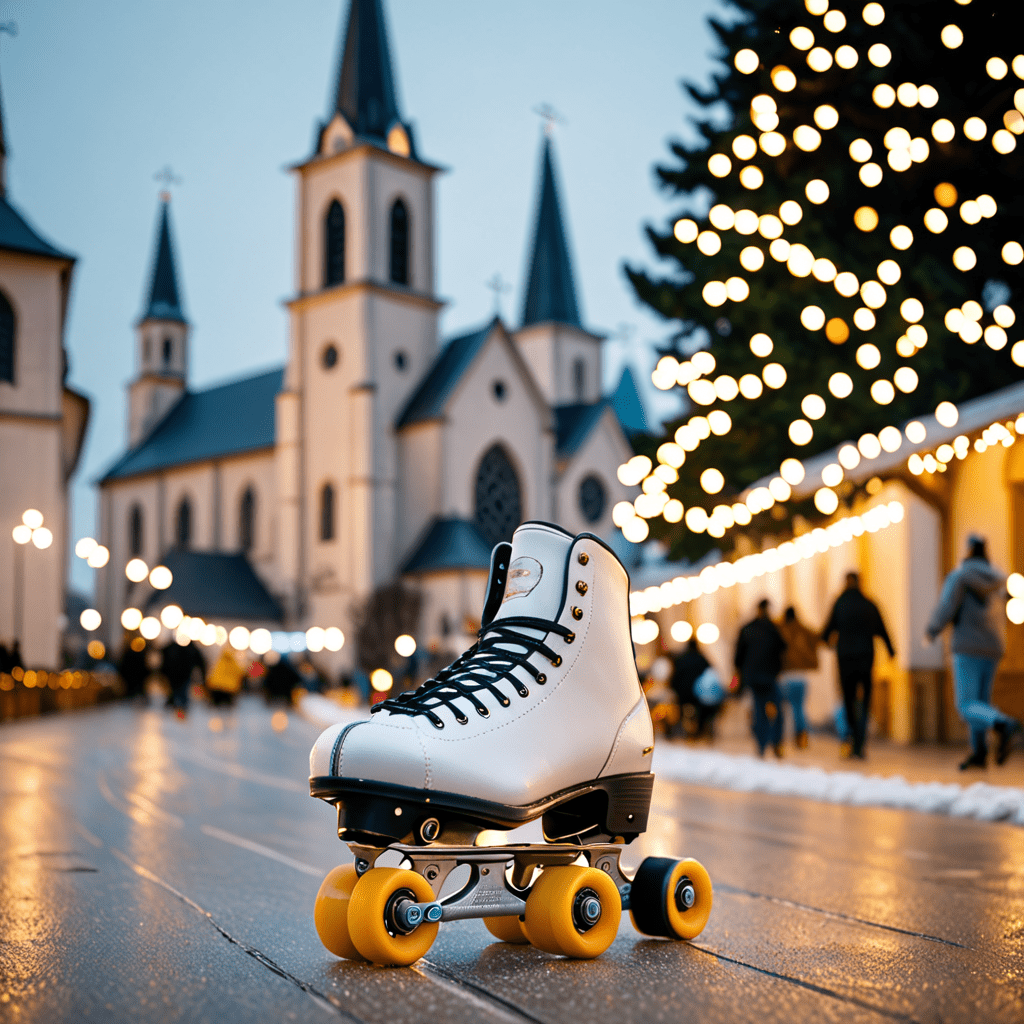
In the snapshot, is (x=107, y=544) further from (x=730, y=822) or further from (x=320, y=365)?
(x=730, y=822)

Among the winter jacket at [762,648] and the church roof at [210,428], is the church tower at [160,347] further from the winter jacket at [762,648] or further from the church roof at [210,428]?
the winter jacket at [762,648]

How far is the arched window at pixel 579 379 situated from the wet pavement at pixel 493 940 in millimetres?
70047

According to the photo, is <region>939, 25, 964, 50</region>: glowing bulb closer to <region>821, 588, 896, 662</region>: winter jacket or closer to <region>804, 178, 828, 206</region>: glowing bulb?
<region>804, 178, 828, 206</region>: glowing bulb

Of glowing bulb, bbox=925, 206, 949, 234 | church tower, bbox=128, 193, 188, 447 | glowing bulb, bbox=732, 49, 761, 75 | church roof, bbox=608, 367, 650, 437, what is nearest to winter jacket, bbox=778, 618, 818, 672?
glowing bulb, bbox=732, 49, 761, 75

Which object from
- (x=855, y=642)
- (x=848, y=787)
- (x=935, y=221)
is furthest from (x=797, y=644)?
(x=935, y=221)

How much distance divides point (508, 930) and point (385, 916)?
452 millimetres

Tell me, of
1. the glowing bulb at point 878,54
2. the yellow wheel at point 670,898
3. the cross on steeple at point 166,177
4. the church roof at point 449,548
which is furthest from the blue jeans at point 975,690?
the cross on steeple at point 166,177

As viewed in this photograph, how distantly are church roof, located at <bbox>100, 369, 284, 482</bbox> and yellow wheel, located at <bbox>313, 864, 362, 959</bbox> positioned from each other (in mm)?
63808

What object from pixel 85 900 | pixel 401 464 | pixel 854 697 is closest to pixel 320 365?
pixel 401 464

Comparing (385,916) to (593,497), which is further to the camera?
(593,497)

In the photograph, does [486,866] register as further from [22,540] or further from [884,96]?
[22,540]

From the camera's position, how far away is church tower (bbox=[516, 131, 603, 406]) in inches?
2972

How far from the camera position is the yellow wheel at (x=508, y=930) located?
9.55 feet

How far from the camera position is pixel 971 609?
10.8 metres
